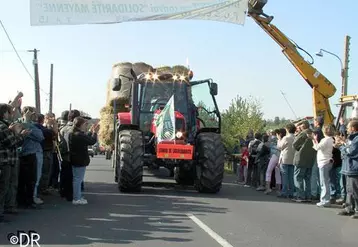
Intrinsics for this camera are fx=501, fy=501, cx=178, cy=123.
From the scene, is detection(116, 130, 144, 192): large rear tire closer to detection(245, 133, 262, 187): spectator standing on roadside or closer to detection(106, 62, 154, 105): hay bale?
detection(245, 133, 262, 187): spectator standing on roadside

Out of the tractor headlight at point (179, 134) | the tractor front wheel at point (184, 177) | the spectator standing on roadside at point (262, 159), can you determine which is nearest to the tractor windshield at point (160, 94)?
the tractor headlight at point (179, 134)

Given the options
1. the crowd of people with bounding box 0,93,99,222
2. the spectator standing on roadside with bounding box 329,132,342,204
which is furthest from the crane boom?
the crowd of people with bounding box 0,93,99,222

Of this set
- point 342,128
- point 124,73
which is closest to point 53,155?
point 124,73

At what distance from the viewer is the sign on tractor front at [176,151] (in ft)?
36.9

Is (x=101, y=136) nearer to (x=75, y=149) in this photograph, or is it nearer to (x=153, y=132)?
(x=153, y=132)

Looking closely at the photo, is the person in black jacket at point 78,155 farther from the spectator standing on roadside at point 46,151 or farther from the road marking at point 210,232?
the road marking at point 210,232

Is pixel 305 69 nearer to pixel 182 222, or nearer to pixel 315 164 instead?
pixel 315 164

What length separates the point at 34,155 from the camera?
9.45 meters

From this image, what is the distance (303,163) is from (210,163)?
84.2 inches

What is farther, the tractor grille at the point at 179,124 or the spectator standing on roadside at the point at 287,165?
the spectator standing on roadside at the point at 287,165

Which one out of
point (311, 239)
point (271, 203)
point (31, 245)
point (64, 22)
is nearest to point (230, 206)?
point (271, 203)

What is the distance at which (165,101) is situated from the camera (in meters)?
13.0

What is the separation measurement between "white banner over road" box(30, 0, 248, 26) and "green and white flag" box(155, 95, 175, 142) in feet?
8.53

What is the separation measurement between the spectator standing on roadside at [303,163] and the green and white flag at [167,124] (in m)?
2.89
